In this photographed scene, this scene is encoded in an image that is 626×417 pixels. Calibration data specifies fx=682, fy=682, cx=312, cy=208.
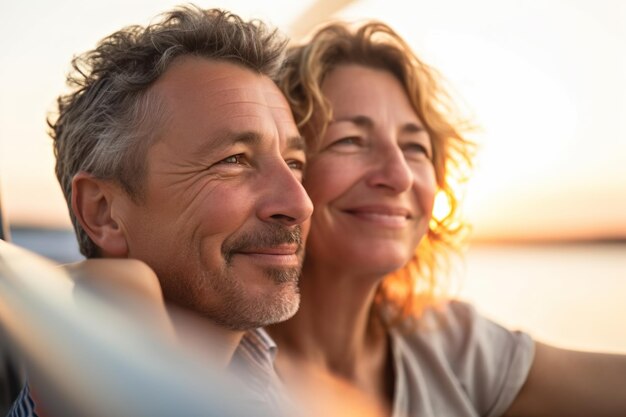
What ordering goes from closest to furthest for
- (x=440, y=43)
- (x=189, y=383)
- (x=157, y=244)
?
(x=189, y=383)
(x=157, y=244)
(x=440, y=43)

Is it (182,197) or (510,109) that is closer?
(182,197)

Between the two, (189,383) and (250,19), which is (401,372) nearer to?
(250,19)

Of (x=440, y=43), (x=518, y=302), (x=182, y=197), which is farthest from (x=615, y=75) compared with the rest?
(x=182, y=197)

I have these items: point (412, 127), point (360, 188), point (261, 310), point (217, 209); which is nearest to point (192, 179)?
point (217, 209)

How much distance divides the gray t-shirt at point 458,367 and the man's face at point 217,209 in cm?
70

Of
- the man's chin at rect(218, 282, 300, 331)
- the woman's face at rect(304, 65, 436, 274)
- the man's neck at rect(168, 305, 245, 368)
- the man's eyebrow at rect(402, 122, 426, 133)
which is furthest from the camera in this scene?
the man's eyebrow at rect(402, 122, 426, 133)

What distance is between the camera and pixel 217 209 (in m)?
1.36

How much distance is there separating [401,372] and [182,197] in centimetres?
92

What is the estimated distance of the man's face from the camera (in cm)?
134

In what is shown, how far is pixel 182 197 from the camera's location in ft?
4.49

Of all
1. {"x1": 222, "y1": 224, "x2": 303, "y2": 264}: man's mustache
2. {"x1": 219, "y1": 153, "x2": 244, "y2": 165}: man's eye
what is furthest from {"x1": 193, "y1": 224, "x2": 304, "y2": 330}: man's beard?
{"x1": 219, "y1": 153, "x2": 244, "y2": 165}: man's eye

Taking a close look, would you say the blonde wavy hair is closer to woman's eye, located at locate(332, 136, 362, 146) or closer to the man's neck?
woman's eye, located at locate(332, 136, 362, 146)

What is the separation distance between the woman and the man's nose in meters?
0.39

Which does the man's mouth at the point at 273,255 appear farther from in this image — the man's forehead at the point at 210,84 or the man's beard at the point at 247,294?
the man's forehead at the point at 210,84
